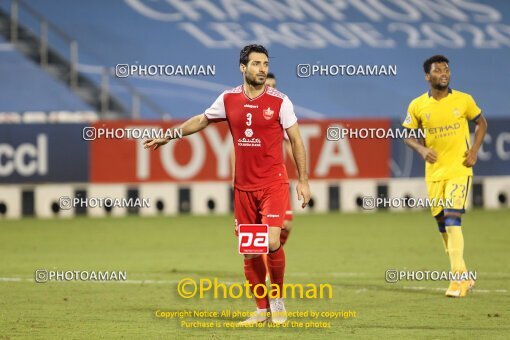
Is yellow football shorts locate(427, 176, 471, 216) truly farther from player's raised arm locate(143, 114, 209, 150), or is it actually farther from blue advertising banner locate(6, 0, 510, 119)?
blue advertising banner locate(6, 0, 510, 119)

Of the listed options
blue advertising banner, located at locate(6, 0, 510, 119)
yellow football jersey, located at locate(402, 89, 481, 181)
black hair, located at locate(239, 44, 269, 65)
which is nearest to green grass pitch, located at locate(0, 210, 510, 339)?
yellow football jersey, located at locate(402, 89, 481, 181)

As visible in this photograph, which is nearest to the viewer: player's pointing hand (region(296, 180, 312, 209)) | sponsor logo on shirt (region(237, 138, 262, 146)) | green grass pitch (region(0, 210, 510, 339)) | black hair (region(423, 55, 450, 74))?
green grass pitch (region(0, 210, 510, 339))

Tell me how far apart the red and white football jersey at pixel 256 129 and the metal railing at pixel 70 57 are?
1829 cm

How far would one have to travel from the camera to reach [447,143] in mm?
12359

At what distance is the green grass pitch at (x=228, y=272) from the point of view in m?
9.60

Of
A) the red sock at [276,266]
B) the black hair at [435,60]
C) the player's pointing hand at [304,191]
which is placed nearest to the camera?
the player's pointing hand at [304,191]

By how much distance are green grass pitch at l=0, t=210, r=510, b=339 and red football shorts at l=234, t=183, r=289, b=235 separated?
3.26 feet

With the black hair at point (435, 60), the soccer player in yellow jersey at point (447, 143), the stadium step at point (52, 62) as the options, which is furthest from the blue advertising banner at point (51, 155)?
the black hair at point (435, 60)

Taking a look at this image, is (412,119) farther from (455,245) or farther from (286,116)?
(286,116)

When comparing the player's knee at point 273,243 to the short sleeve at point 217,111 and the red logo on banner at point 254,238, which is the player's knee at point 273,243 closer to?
the red logo on banner at point 254,238

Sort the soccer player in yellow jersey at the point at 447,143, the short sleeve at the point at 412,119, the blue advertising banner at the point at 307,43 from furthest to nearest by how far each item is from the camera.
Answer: the blue advertising banner at the point at 307,43 → the short sleeve at the point at 412,119 → the soccer player in yellow jersey at the point at 447,143

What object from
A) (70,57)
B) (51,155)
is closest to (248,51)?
(51,155)

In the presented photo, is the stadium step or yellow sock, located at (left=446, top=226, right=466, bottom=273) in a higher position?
the stadium step

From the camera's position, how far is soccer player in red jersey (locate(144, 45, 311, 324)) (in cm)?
982
